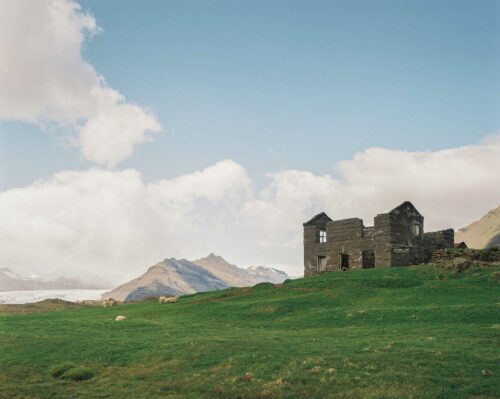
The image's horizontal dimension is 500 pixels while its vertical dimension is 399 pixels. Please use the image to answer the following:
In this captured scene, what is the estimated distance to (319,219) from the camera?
8631cm

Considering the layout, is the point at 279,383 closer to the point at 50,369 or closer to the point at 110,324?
the point at 50,369

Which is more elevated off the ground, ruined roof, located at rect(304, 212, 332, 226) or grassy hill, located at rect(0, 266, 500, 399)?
ruined roof, located at rect(304, 212, 332, 226)

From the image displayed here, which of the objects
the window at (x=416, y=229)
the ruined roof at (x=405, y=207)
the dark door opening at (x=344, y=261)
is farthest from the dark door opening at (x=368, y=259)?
the window at (x=416, y=229)

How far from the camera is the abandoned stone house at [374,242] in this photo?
247ft

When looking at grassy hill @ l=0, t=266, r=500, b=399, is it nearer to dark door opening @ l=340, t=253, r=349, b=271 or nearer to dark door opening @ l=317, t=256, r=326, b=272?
dark door opening @ l=340, t=253, r=349, b=271

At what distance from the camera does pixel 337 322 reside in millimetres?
39781

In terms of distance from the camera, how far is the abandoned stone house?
75.4 m

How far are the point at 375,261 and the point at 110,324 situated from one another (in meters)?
42.8

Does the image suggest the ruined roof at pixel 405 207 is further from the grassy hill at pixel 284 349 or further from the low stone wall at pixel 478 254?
the grassy hill at pixel 284 349

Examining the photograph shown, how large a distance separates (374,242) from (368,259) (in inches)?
113

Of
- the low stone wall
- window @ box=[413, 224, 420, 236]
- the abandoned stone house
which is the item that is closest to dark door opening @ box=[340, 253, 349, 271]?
the abandoned stone house

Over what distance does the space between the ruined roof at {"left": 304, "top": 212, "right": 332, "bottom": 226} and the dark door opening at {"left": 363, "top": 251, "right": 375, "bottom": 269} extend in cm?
1061

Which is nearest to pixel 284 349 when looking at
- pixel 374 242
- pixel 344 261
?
pixel 374 242

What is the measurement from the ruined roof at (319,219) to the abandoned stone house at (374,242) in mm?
63
